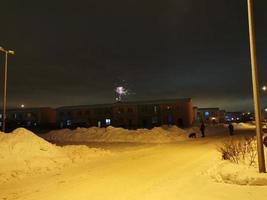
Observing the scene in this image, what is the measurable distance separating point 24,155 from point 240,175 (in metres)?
12.0

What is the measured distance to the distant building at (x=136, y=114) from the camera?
74875 mm

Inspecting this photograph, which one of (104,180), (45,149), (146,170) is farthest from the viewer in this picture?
(45,149)

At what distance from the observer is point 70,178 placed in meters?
12.4

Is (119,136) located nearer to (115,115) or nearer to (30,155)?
(30,155)

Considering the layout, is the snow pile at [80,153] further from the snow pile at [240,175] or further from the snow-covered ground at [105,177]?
the snow pile at [240,175]

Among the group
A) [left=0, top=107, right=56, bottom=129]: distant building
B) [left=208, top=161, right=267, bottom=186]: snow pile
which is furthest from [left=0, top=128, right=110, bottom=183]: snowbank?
[left=0, top=107, right=56, bottom=129]: distant building

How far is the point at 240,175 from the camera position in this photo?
991 centimetres

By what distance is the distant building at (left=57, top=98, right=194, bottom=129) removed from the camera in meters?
74.9

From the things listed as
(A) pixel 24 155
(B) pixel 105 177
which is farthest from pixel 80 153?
(B) pixel 105 177

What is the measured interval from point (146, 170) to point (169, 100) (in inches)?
2519

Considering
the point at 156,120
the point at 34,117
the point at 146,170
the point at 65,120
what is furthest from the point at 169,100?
the point at 146,170

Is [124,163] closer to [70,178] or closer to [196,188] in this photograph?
[70,178]

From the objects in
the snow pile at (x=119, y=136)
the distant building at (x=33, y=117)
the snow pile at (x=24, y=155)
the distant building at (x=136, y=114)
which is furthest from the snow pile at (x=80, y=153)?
the distant building at (x=33, y=117)

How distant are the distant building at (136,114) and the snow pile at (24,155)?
174 ft
